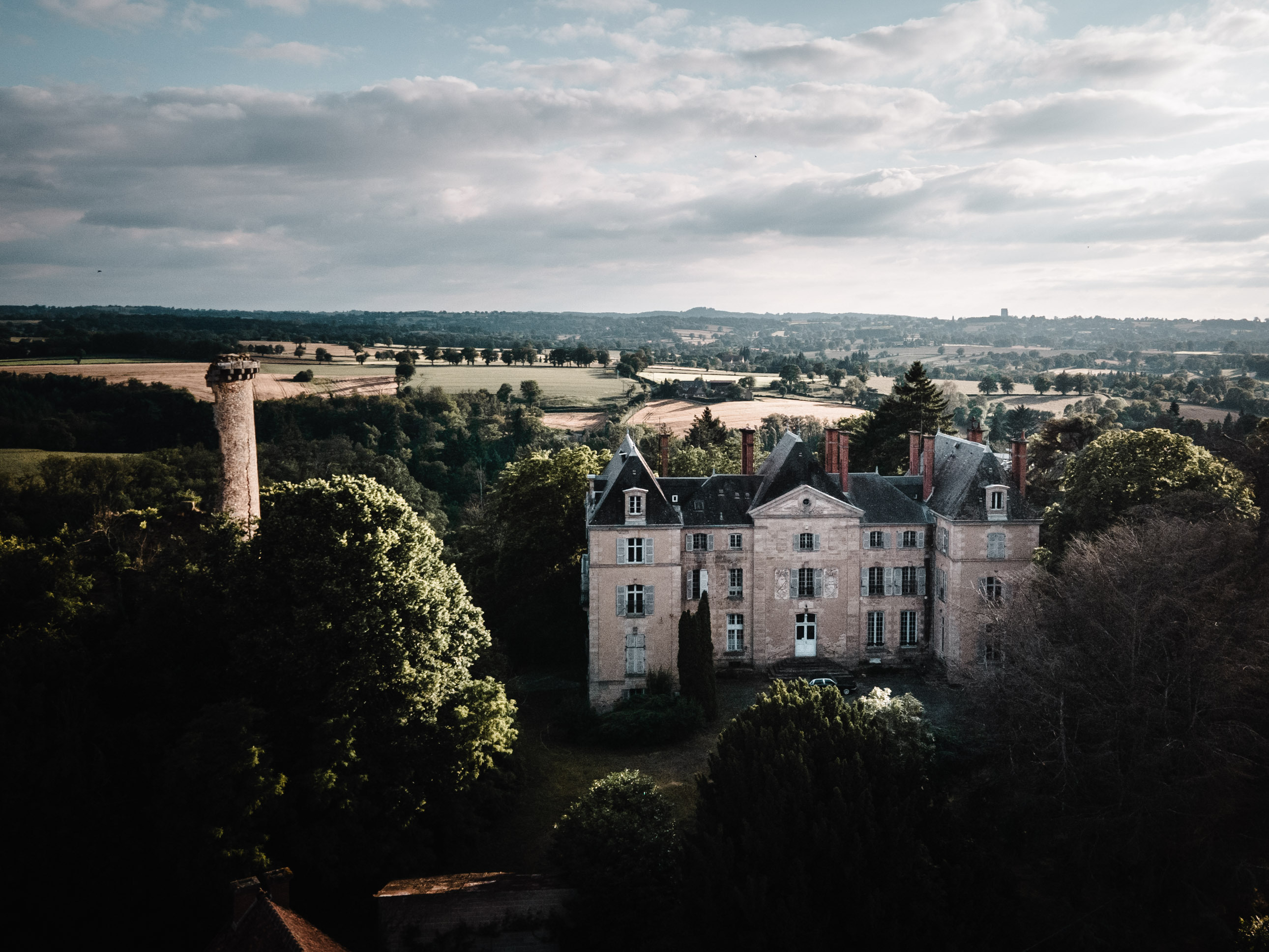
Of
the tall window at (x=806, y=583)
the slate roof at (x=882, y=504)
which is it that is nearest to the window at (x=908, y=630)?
the slate roof at (x=882, y=504)

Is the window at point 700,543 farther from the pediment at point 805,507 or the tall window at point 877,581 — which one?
the tall window at point 877,581

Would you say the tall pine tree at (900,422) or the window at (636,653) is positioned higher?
the tall pine tree at (900,422)

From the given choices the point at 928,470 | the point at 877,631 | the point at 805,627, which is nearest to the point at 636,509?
the point at 805,627

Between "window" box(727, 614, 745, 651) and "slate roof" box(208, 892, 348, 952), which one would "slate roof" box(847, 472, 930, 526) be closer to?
"window" box(727, 614, 745, 651)

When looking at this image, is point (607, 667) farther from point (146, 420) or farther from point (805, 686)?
point (146, 420)

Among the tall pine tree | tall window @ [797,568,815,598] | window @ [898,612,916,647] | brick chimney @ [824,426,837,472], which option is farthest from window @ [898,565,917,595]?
the tall pine tree
